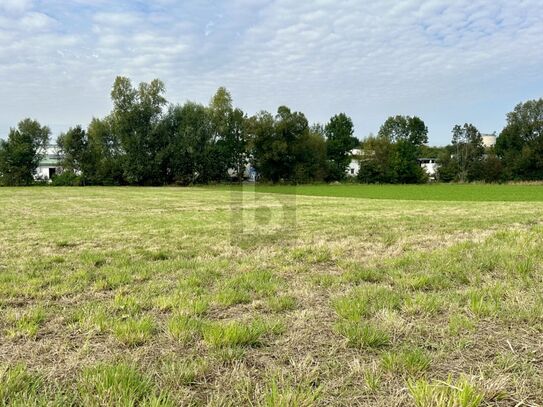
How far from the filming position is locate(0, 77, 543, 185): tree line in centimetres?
5888

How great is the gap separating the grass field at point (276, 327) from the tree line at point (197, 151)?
180 feet

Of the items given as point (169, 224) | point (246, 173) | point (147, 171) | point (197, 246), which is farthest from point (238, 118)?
point (197, 246)

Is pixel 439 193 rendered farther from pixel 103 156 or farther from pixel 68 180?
pixel 68 180

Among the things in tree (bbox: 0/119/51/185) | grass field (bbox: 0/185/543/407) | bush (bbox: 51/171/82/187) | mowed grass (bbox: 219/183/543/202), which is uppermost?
tree (bbox: 0/119/51/185)

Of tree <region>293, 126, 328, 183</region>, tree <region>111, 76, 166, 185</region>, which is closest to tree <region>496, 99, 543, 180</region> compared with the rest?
tree <region>293, 126, 328, 183</region>

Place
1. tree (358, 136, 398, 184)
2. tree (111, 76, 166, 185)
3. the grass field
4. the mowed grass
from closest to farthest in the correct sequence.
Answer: the grass field < the mowed grass < tree (111, 76, 166, 185) < tree (358, 136, 398, 184)

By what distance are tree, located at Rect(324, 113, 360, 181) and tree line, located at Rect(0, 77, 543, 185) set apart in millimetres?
329

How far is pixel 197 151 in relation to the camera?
59.3 m

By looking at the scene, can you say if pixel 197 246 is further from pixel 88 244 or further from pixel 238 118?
pixel 238 118

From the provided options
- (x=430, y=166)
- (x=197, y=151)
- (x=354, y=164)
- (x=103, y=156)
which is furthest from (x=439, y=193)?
(x=430, y=166)

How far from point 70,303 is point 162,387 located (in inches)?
86.6

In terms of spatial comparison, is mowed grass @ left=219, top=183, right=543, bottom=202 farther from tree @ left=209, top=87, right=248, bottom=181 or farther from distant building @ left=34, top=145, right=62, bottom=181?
distant building @ left=34, top=145, right=62, bottom=181

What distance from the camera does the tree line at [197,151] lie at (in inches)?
2318

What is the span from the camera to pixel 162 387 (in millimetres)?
2383
